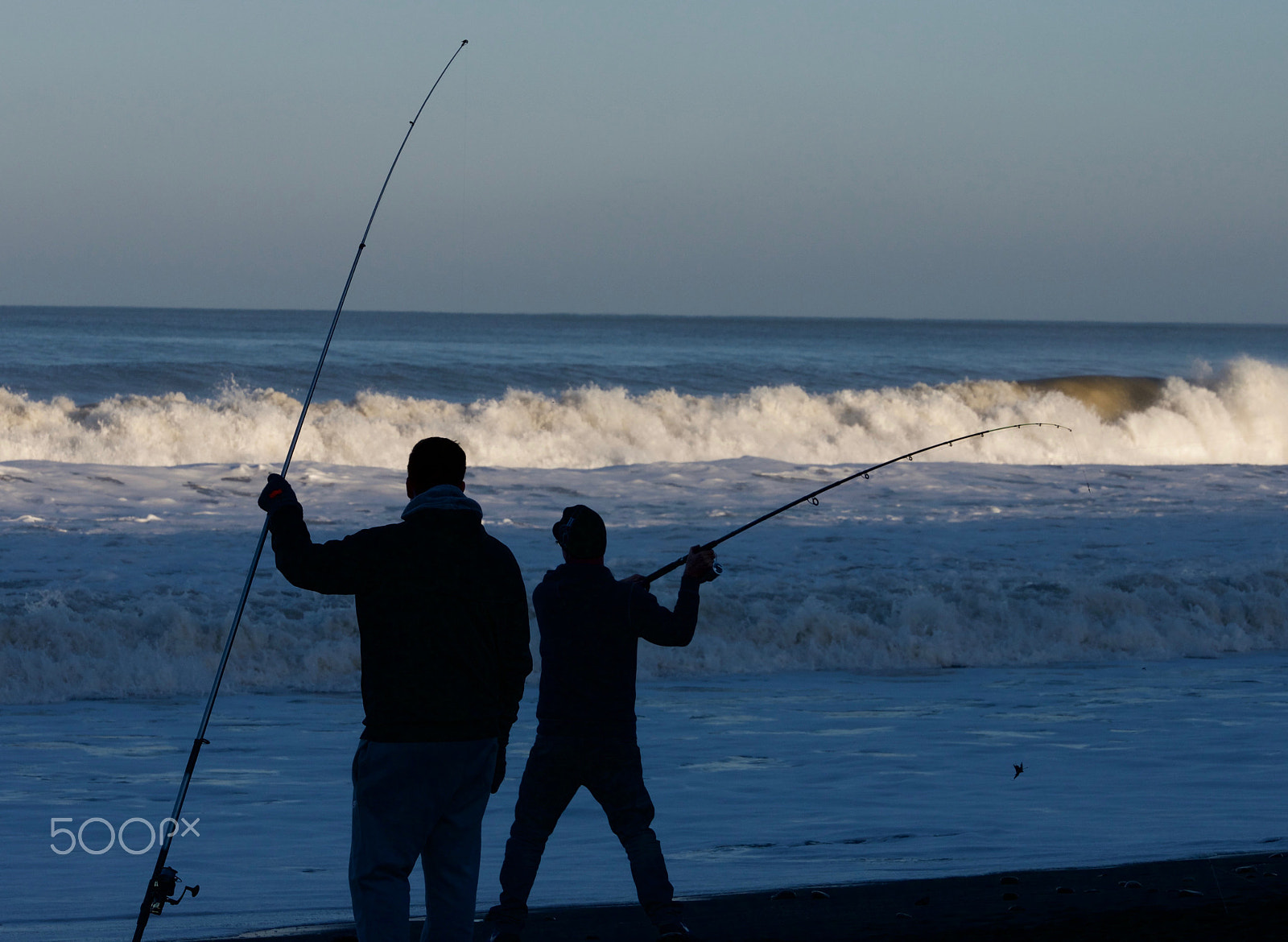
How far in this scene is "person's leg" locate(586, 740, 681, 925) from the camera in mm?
3965

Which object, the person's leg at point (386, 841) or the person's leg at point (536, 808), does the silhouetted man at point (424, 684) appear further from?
the person's leg at point (536, 808)

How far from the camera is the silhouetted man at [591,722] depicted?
13.0 feet

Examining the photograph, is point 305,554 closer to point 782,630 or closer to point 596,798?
point 596,798

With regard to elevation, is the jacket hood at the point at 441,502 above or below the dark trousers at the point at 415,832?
above

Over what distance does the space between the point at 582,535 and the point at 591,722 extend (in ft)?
1.67

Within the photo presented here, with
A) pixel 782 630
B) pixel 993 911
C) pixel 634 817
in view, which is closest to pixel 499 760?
pixel 634 817

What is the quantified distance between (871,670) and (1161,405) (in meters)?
26.6

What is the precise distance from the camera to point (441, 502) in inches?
132

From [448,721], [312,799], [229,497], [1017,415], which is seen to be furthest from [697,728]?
[1017,415]

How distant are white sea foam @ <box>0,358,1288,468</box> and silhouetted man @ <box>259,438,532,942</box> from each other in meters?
21.2

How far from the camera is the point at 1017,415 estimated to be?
3566 cm

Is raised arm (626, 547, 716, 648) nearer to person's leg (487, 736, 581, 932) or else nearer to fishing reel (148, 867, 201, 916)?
person's leg (487, 736, 581, 932)

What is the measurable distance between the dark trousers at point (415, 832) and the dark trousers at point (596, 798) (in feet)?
2.19

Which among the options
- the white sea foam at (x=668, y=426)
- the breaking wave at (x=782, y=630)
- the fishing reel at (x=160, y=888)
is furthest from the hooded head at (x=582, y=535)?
the white sea foam at (x=668, y=426)
